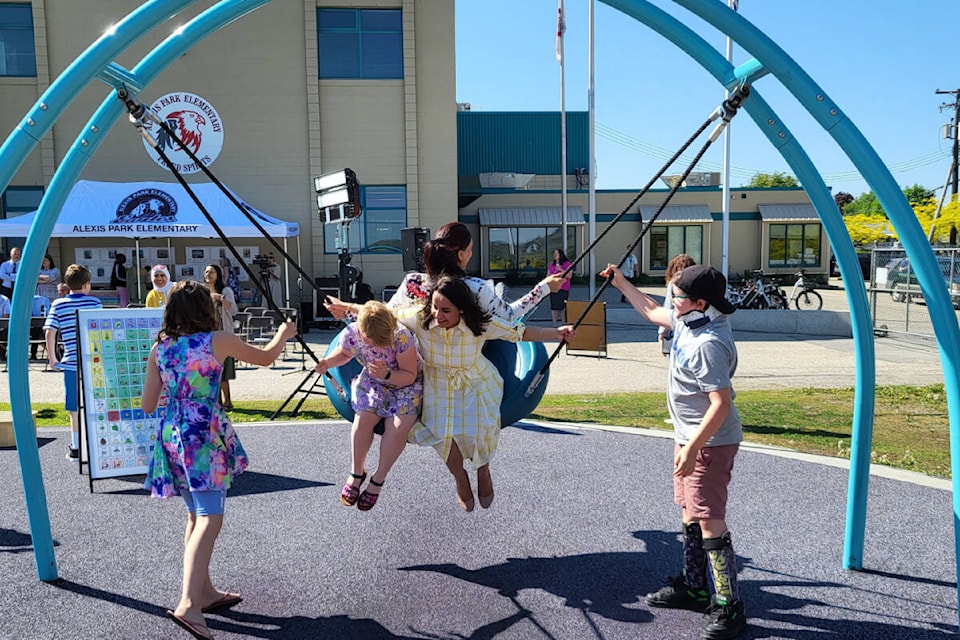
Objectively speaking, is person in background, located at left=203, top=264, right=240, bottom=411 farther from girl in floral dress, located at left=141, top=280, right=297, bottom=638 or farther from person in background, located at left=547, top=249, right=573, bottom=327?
person in background, located at left=547, top=249, right=573, bottom=327

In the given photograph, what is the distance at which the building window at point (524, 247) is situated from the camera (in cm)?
3145

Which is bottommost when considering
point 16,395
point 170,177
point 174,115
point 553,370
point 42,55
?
point 553,370

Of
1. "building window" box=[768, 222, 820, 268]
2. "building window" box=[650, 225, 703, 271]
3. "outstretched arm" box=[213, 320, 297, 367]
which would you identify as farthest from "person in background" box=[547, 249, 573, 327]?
"building window" box=[768, 222, 820, 268]

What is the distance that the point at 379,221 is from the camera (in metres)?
21.7

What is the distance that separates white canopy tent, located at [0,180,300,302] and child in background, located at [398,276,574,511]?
1297 centimetres

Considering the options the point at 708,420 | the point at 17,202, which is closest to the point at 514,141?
the point at 17,202

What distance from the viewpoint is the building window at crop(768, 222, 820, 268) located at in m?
33.1

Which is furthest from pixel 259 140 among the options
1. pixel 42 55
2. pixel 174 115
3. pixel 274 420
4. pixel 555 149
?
pixel 555 149

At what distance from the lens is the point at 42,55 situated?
20.5m

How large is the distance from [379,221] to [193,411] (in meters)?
18.6

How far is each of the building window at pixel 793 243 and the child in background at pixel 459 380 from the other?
104 feet

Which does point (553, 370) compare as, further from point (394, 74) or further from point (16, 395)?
point (394, 74)

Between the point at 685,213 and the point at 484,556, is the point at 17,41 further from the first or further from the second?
the point at 685,213

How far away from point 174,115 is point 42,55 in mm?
3648
